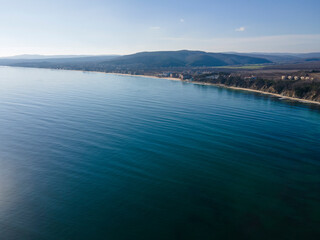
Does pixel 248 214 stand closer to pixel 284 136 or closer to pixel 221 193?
pixel 221 193

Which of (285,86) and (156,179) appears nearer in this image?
(156,179)

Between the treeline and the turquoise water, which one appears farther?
the treeline

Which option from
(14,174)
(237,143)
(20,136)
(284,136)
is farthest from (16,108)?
(284,136)

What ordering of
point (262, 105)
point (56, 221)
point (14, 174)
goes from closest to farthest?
point (56, 221) < point (14, 174) < point (262, 105)

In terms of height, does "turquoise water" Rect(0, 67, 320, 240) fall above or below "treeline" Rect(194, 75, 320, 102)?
below

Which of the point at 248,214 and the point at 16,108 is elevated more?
the point at 16,108

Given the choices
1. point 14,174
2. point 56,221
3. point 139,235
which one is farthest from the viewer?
point 14,174

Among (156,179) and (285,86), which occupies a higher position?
(285,86)

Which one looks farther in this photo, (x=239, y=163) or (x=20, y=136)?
(x=20, y=136)
